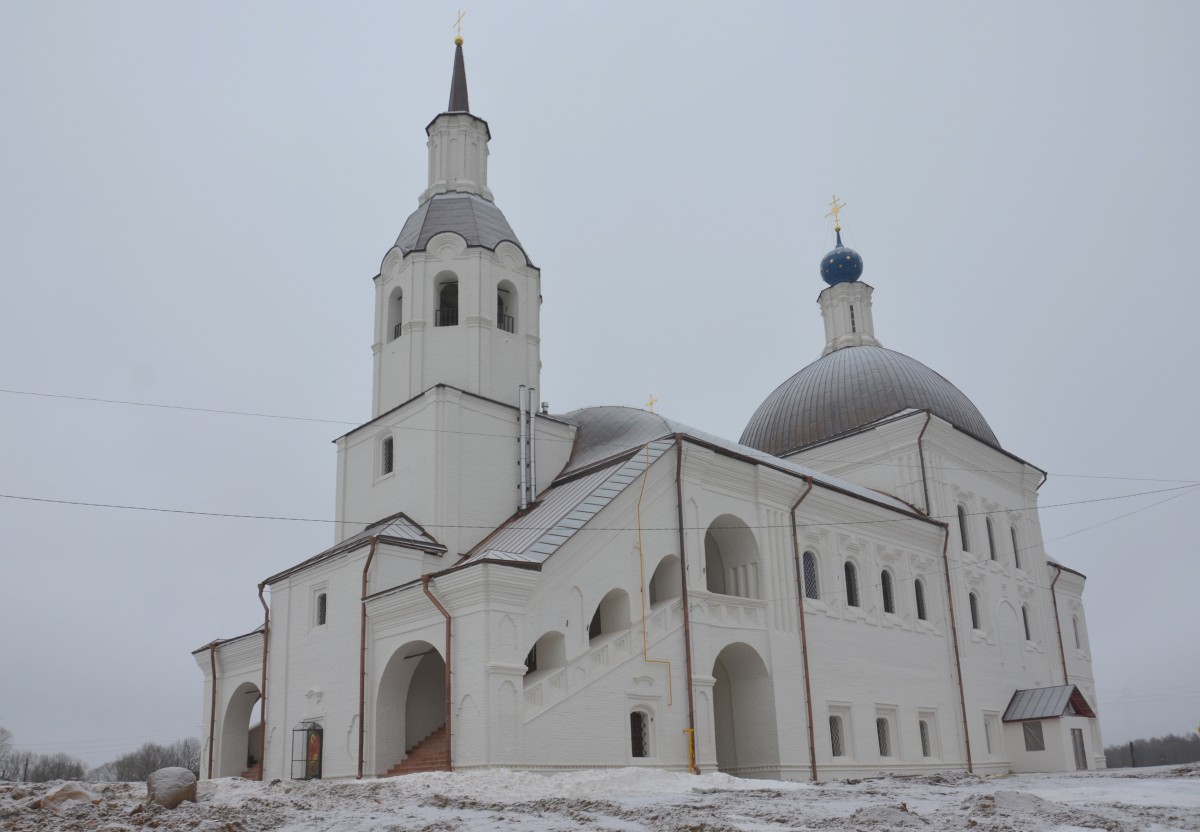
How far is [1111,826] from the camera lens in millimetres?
9531

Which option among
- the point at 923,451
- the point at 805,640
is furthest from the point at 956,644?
the point at 805,640

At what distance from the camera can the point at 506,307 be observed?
2478 cm

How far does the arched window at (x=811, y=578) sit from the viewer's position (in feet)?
78.8

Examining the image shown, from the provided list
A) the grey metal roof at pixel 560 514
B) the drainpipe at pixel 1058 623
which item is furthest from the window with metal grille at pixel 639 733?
the drainpipe at pixel 1058 623

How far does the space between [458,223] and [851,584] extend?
12.7 m

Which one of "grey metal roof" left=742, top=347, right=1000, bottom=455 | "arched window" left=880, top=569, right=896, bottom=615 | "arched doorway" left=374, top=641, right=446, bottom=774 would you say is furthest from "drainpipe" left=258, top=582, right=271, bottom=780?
"grey metal roof" left=742, top=347, right=1000, bottom=455

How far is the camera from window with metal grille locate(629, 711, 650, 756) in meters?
18.9

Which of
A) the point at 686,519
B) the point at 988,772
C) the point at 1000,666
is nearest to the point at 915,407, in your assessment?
the point at 1000,666

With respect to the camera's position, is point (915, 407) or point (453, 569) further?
point (915, 407)

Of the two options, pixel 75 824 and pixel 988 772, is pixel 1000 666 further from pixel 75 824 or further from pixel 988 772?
pixel 75 824

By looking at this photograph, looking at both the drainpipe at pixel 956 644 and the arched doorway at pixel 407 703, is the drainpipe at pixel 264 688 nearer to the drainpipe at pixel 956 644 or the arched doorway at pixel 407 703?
the arched doorway at pixel 407 703

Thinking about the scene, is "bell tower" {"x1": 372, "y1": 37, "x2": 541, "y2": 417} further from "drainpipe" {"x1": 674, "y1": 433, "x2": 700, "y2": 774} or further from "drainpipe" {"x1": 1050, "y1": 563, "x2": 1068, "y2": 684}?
"drainpipe" {"x1": 1050, "y1": 563, "x2": 1068, "y2": 684}

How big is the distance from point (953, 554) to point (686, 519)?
37.0 ft

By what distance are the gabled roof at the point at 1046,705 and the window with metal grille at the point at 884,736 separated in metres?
6.08
